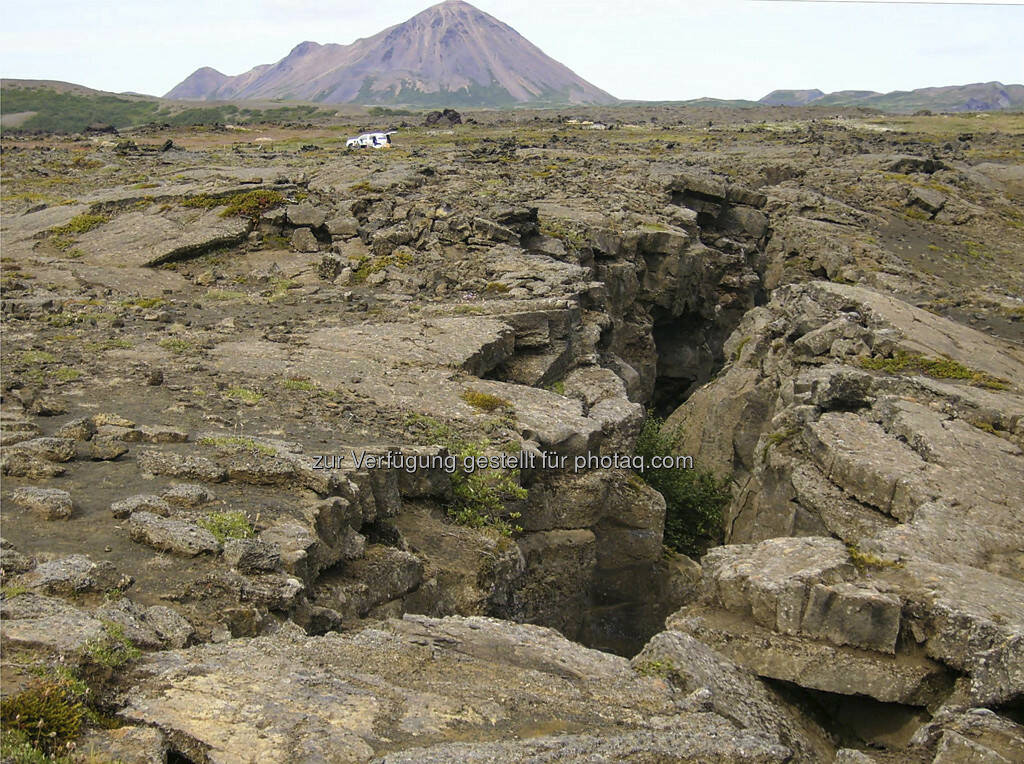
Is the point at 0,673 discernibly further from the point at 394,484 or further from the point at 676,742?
the point at 394,484

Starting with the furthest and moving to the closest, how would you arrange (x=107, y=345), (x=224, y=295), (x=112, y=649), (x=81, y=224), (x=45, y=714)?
(x=81, y=224)
(x=224, y=295)
(x=107, y=345)
(x=112, y=649)
(x=45, y=714)

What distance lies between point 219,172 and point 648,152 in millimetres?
31652

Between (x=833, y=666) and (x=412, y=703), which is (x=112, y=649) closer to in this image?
(x=412, y=703)

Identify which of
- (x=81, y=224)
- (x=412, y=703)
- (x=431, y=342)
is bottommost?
(x=412, y=703)

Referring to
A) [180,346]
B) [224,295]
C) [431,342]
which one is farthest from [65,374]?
[224,295]

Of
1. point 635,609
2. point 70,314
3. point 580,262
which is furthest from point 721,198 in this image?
point 70,314

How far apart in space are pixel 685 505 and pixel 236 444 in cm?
1286

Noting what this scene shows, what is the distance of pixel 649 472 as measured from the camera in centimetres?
2153

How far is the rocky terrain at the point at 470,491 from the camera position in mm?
7562

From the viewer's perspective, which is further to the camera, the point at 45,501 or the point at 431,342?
the point at 431,342

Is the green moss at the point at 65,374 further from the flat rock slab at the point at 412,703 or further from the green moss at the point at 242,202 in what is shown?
the green moss at the point at 242,202

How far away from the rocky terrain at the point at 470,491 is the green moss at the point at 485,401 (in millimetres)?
95

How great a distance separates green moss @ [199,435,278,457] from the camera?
39.0ft

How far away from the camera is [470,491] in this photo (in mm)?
13672
